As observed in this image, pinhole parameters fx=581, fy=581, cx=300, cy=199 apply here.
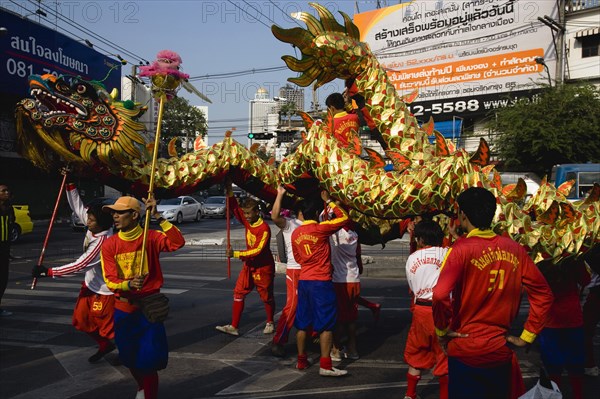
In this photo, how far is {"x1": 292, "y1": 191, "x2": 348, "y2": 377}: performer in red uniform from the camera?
5.72 meters

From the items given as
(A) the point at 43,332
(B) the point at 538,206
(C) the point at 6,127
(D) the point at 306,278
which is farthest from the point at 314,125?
(C) the point at 6,127

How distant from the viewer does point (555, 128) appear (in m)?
24.1

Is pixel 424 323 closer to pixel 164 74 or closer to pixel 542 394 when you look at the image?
pixel 542 394

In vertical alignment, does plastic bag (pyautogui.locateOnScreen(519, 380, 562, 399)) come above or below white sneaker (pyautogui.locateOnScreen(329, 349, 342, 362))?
above

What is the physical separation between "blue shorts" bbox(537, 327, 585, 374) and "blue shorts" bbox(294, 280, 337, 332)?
76.4 inches

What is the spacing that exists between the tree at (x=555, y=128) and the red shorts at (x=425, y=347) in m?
21.3

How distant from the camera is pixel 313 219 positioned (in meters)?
5.98

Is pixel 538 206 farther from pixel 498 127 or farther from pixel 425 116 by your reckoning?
pixel 425 116

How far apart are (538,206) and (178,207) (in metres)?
24.8

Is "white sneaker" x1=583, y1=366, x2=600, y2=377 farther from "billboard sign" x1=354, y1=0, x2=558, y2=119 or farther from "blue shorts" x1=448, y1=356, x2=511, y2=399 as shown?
"billboard sign" x1=354, y1=0, x2=558, y2=119

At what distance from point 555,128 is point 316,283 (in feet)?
70.2

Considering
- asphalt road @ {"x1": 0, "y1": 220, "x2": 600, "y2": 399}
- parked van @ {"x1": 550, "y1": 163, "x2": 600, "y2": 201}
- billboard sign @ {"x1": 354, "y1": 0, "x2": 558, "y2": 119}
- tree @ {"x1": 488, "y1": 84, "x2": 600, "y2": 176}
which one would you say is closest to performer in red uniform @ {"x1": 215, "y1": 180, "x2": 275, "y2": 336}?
asphalt road @ {"x1": 0, "y1": 220, "x2": 600, "y2": 399}

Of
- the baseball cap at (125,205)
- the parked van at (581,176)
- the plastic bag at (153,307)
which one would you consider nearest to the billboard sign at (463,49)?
the parked van at (581,176)

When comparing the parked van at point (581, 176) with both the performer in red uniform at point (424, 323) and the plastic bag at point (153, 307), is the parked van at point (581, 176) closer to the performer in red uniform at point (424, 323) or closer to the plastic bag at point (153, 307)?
the performer in red uniform at point (424, 323)
